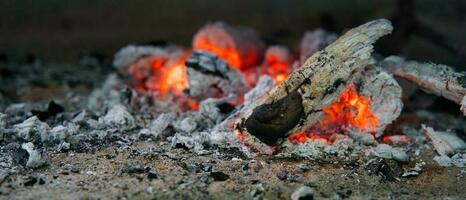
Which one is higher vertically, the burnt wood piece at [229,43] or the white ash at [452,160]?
the burnt wood piece at [229,43]

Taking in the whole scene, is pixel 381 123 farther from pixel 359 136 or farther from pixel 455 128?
pixel 455 128

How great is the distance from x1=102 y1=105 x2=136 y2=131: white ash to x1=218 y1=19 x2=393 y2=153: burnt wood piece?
645 mm

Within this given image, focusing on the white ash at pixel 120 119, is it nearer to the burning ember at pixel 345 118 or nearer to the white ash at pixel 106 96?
the white ash at pixel 106 96

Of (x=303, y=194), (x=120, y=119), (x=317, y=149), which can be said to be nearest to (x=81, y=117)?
(x=120, y=119)

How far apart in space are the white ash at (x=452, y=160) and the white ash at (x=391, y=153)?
0.17 metres

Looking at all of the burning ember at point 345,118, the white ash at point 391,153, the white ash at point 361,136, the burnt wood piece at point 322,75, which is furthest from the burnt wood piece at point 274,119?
the white ash at point 391,153

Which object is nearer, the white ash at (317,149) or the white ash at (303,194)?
the white ash at (303,194)

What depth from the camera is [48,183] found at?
251cm

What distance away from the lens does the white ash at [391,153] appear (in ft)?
9.59

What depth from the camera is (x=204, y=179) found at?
2580 millimetres

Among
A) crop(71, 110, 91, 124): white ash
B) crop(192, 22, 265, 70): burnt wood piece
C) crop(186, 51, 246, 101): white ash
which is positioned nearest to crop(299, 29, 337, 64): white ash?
crop(192, 22, 265, 70): burnt wood piece

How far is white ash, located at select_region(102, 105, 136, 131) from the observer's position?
3.22m

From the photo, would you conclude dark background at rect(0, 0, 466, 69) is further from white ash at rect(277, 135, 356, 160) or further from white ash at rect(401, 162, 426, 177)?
white ash at rect(401, 162, 426, 177)

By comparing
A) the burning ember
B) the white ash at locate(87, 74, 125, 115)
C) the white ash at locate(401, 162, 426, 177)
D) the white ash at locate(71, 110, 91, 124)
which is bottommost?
the white ash at locate(401, 162, 426, 177)
